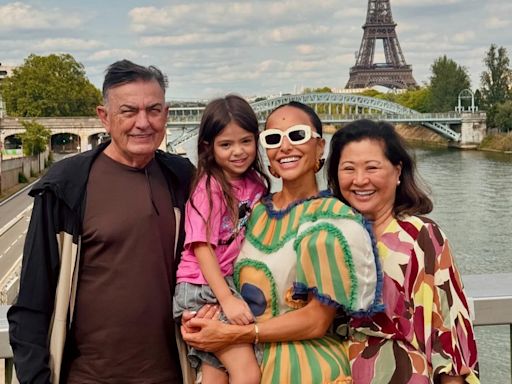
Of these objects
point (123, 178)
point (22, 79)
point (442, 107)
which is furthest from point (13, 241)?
point (442, 107)

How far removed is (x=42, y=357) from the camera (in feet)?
3.70

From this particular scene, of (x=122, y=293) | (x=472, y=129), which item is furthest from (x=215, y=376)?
(x=472, y=129)

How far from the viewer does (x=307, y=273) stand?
1.03 metres

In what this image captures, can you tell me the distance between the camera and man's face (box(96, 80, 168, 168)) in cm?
118

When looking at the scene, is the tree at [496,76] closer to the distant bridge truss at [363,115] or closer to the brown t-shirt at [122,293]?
the distant bridge truss at [363,115]

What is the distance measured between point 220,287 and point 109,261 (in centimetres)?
19

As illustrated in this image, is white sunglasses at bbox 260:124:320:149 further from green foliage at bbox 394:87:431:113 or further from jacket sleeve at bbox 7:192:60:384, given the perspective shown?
green foliage at bbox 394:87:431:113

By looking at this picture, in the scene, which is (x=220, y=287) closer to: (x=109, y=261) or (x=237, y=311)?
(x=237, y=311)

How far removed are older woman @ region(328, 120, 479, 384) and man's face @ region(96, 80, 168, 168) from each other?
1.02 feet

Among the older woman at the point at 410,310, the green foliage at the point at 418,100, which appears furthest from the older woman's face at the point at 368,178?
the green foliage at the point at 418,100

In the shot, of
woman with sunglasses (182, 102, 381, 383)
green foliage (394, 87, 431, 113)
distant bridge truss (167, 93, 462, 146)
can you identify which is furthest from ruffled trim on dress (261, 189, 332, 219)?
green foliage (394, 87, 431, 113)

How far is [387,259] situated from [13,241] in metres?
11.2

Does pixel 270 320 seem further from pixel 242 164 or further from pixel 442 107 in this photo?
pixel 442 107

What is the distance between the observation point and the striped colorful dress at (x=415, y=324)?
1.06 m
